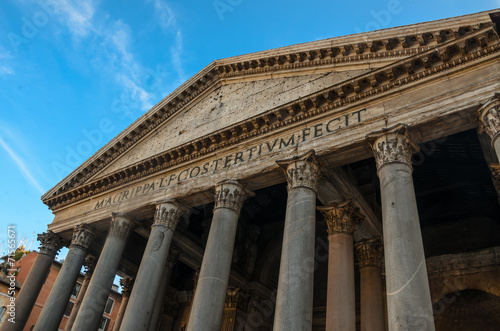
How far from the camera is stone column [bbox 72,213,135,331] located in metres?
9.87

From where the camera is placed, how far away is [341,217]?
9.34 meters

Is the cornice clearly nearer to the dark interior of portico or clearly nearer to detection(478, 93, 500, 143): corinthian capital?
detection(478, 93, 500, 143): corinthian capital

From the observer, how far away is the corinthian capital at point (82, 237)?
12281 millimetres

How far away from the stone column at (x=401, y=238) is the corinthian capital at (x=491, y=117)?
1.22m

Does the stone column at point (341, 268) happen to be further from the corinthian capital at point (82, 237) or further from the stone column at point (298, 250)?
the corinthian capital at point (82, 237)

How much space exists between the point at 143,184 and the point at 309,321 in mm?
7154

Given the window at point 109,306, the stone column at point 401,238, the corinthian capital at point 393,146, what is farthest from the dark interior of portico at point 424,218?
the window at point 109,306

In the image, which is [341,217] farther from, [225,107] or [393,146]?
[225,107]

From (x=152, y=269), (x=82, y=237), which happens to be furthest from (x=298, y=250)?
(x=82, y=237)

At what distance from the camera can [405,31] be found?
8.25m

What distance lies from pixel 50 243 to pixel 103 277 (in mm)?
4326

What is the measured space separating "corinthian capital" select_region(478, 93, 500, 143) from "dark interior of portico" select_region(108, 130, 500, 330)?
56.5 inches

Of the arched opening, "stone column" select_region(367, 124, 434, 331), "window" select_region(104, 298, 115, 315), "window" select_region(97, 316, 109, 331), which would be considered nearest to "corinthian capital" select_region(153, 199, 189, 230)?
"stone column" select_region(367, 124, 434, 331)

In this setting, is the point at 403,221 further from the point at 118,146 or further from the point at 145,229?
the point at 118,146
